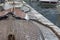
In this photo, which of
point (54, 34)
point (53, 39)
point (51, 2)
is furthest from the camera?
point (51, 2)

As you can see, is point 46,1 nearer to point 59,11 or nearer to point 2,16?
point 59,11

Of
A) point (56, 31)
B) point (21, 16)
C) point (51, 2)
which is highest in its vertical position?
point (21, 16)

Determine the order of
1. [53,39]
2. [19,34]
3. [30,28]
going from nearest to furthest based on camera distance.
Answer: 1. [19,34]
2. [30,28]
3. [53,39]

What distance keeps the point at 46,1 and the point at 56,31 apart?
170 inches

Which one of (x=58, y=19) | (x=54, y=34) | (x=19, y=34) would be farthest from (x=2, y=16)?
(x=58, y=19)

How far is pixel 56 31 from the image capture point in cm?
278

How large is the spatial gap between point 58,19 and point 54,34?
1920 mm

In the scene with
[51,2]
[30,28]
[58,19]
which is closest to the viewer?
[30,28]

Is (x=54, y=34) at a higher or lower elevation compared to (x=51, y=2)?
higher

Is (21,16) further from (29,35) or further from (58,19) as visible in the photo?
(58,19)

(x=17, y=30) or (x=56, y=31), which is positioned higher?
(x=17, y=30)

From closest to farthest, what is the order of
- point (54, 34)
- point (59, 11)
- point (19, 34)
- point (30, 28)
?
point (19, 34)
point (30, 28)
point (54, 34)
point (59, 11)

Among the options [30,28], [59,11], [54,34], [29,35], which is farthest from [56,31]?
[59,11]

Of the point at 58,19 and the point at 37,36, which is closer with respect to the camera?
the point at 37,36
